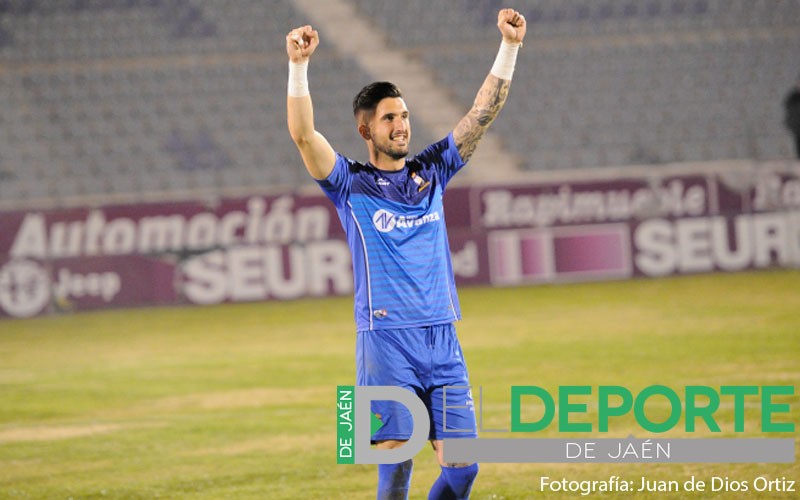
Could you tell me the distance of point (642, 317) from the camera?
15320 mm

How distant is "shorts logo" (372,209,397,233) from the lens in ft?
18.6

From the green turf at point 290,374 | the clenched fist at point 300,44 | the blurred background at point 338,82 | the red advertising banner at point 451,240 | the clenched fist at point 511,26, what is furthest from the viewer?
the blurred background at point 338,82

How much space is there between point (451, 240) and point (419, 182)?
13.8m

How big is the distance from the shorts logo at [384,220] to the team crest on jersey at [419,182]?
215mm

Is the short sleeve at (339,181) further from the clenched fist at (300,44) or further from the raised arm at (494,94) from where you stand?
the raised arm at (494,94)

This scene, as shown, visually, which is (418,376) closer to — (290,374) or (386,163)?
(386,163)

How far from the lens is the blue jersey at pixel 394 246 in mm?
5617

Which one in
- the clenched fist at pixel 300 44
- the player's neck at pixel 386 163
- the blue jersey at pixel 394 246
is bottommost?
the blue jersey at pixel 394 246

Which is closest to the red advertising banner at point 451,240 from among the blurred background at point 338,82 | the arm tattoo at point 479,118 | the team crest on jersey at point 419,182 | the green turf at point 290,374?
the green turf at point 290,374

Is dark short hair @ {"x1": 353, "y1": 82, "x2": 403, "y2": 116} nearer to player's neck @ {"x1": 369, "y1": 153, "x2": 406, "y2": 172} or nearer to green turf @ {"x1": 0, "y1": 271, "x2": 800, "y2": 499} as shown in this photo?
player's neck @ {"x1": 369, "y1": 153, "x2": 406, "y2": 172}

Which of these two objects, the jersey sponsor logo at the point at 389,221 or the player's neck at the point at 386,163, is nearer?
the jersey sponsor logo at the point at 389,221

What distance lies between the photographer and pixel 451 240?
19.6 metres

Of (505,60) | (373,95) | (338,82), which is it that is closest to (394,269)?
(373,95)

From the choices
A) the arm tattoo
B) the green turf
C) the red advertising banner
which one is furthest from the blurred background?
the arm tattoo
